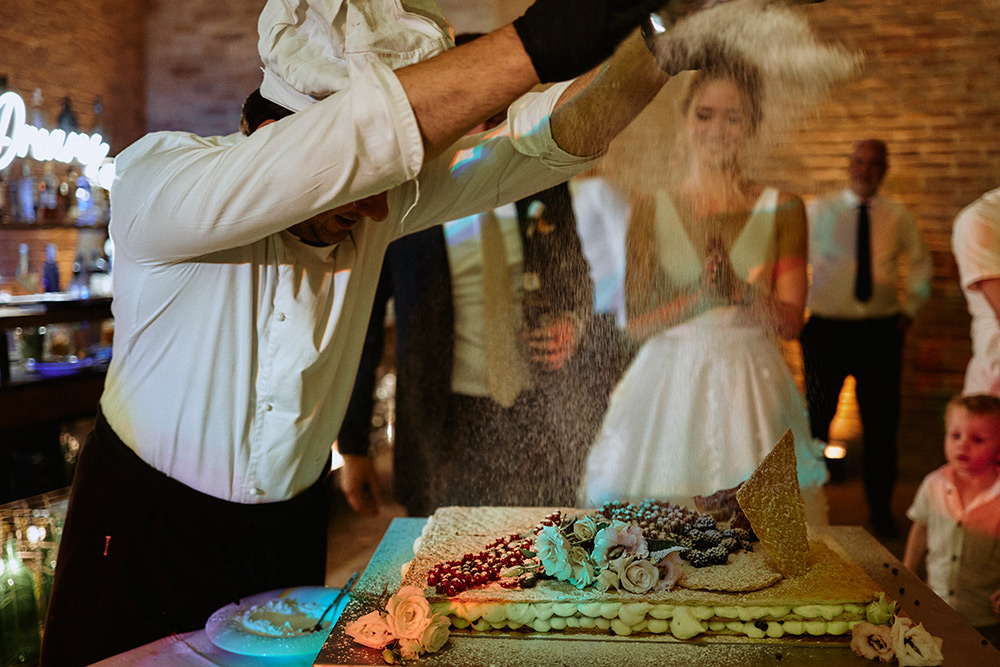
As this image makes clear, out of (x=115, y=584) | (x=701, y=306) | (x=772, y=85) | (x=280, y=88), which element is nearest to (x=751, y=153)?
(x=701, y=306)

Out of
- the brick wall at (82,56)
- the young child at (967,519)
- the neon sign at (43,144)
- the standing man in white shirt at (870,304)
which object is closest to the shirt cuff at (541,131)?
the young child at (967,519)

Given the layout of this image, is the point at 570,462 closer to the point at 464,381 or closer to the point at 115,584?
the point at 464,381

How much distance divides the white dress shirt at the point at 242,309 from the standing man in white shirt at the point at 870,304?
2710 mm

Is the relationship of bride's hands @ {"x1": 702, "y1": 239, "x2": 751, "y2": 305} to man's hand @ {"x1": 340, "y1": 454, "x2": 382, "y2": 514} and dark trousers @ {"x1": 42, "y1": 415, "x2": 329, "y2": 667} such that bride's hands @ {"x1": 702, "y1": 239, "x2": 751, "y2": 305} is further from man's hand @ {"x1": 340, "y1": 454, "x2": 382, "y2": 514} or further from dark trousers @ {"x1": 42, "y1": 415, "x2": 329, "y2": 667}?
dark trousers @ {"x1": 42, "y1": 415, "x2": 329, "y2": 667}

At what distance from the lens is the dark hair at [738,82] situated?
1166 millimetres

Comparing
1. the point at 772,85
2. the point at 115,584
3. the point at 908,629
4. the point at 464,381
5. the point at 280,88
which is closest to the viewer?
A: the point at 908,629

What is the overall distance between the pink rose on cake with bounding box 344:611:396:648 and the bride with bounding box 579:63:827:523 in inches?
38.1

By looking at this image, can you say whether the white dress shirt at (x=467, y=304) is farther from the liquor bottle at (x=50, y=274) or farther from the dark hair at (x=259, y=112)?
the liquor bottle at (x=50, y=274)

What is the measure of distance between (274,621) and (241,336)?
37 centimetres

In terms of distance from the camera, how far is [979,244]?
241 centimetres

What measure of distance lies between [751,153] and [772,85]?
0.78 meters

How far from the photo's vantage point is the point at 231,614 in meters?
1.02

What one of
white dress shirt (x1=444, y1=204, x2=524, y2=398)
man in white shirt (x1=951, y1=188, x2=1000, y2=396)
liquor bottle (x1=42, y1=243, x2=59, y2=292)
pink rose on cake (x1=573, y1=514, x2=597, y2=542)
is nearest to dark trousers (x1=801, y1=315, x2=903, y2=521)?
man in white shirt (x1=951, y1=188, x2=1000, y2=396)

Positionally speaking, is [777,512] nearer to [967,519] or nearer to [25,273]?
[967,519]
